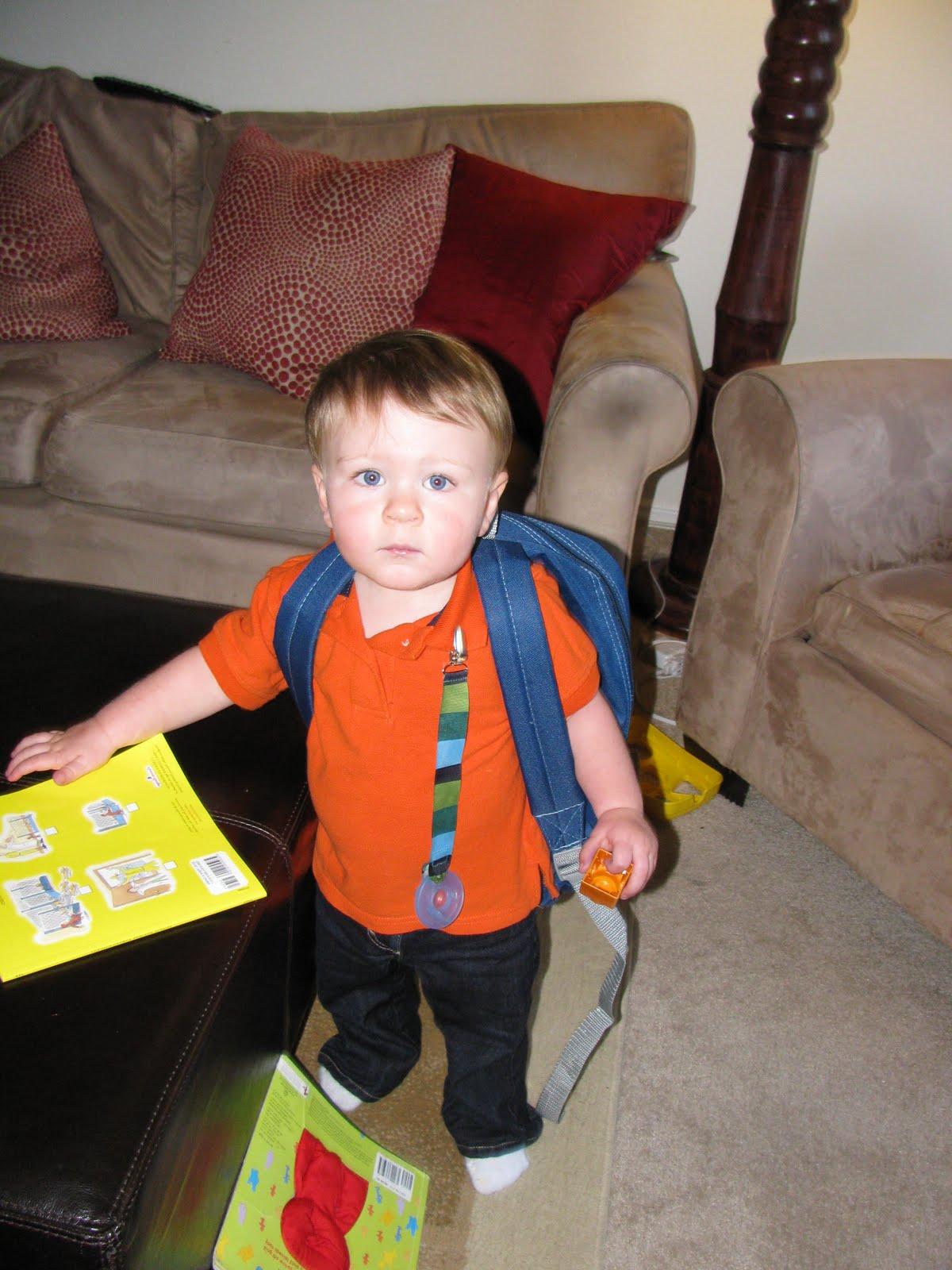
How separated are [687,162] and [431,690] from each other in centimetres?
160

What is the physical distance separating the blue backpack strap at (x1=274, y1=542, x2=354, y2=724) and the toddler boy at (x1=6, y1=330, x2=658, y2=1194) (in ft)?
0.05

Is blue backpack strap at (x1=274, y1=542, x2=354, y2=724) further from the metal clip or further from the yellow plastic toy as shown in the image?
the yellow plastic toy

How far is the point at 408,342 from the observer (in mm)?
813

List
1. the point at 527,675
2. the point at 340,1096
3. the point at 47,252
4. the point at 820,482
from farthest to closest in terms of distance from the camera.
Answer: the point at 47,252 < the point at 820,482 < the point at 340,1096 < the point at 527,675

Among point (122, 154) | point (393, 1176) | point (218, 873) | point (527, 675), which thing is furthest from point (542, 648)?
point (122, 154)

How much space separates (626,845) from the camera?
2.89 feet

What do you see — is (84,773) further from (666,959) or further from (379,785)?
(666,959)

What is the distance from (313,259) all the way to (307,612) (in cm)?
112

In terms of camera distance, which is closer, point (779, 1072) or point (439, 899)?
point (439, 899)

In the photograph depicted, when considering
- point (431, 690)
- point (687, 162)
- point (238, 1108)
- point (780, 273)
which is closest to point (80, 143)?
point (687, 162)

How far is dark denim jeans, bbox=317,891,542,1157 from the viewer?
3.16 feet

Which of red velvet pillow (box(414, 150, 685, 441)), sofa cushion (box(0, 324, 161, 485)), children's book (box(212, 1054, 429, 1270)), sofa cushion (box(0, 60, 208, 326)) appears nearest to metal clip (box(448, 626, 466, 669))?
children's book (box(212, 1054, 429, 1270))

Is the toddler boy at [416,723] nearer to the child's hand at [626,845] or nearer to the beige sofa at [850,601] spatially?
the child's hand at [626,845]

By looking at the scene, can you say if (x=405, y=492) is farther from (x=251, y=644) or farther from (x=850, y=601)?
(x=850, y=601)
